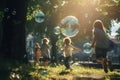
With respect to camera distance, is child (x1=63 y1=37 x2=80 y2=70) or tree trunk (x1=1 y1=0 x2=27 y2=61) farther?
child (x1=63 y1=37 x2=80 y2=70)

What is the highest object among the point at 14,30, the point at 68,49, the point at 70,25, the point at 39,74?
the point at 70,25

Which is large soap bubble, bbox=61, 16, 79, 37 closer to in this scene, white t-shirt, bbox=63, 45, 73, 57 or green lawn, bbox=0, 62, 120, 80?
white t-shirt, bbox=63, 45, 73, 57

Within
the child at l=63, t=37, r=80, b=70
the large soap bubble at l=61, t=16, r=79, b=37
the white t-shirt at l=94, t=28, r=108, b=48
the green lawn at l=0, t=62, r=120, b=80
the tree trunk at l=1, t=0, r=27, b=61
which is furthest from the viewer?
the large soap bubble at l=61, t=16, r=79, b=37

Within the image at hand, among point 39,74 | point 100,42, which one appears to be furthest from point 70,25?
point 39,74

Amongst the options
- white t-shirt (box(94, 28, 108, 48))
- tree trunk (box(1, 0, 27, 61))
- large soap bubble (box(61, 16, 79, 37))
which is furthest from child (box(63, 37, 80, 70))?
white t-shirt (box(94, 28, 108, 48))

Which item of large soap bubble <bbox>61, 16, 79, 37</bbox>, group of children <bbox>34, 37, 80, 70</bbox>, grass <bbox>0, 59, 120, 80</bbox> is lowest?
grass <bbox>0, 59, 120, 80</bbox>

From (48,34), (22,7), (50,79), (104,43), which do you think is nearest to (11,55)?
(22,7)

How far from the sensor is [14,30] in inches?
698

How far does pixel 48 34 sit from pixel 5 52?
53200 mm

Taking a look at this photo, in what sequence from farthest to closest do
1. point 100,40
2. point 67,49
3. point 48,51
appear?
point 48,51
point 67,49
point 100,40

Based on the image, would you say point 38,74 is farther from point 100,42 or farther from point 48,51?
point 48,51

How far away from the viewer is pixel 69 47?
18266 mm

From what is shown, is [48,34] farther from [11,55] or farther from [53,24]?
[11,55]

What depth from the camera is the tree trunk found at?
1734 centimetres
